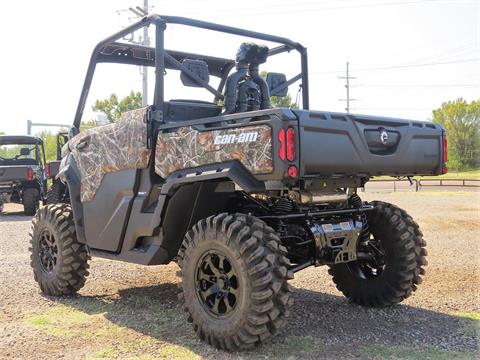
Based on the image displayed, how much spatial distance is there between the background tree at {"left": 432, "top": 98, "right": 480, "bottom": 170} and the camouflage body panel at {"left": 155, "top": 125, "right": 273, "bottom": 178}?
6460 centimetres

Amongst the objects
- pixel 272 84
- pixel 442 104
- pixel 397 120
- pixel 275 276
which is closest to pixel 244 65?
pixel 272 84

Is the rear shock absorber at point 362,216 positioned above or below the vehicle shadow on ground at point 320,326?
above

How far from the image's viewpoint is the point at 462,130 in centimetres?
6794

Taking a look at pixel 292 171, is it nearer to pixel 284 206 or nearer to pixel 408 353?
pixel 284 206

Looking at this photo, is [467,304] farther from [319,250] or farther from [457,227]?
[457,227]

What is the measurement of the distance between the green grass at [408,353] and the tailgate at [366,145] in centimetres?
134

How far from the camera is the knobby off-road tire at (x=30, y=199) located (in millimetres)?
17062

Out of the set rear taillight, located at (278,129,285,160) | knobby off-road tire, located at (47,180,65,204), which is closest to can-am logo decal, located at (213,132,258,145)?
rear taillight, located at (278,129,285,160)

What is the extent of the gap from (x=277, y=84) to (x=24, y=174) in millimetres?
12567

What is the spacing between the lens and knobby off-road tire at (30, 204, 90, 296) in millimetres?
6125

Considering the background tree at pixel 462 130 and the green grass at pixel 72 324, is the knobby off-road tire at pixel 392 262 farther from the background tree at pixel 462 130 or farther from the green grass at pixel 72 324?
the background tree at pixel 462 130

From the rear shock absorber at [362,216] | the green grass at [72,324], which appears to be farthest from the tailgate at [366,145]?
the green grass at [72,324]

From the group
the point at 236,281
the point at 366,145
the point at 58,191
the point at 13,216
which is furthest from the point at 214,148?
the point at 13,216

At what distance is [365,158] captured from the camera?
4.50m
